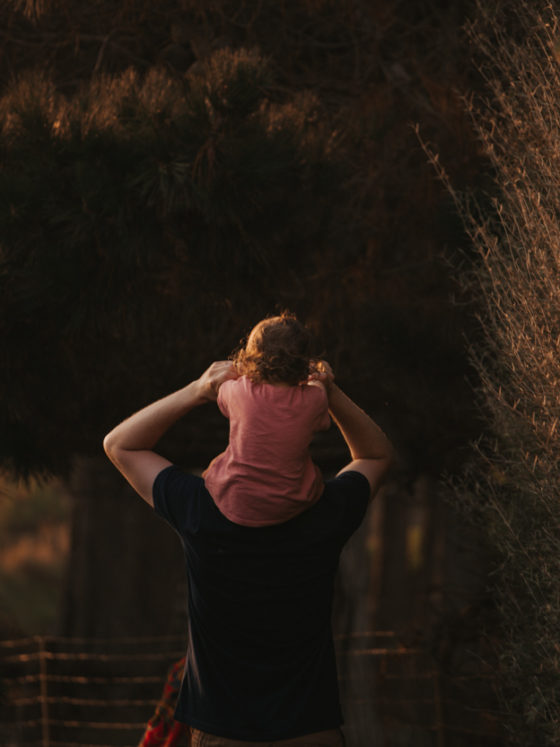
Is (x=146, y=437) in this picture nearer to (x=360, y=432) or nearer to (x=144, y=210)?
(x=360, y=432)

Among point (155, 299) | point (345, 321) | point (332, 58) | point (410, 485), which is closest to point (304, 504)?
point (155, 299)

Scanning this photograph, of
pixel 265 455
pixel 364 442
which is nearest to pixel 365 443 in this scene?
pixel 364 442

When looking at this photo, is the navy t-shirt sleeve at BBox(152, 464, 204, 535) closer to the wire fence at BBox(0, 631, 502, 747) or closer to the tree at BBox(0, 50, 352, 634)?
the tree at BBox(0, 50, 352, 634)

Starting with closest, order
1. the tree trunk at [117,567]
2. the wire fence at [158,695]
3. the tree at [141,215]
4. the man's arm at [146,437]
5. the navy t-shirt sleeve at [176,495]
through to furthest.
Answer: the navy t-shirt sleeve at [176,495]
the man's arm at [146,437]
the tree at [141,215]
the wire fence at [158,695]
the tree trunk at [117,567]

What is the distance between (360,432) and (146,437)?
58 centimetres

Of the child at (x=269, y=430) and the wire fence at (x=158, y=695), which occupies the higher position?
the child at (x=269, y=430)

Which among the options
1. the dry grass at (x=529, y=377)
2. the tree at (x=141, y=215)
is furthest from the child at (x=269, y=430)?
the tree at (x=141, y=215)

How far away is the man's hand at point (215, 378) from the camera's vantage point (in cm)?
278

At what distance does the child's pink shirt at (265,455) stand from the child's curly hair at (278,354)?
0.10ft

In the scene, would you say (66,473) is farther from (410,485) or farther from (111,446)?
(111,446)

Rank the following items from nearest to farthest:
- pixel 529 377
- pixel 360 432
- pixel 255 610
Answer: pixel 255 610
pixel 360 432
pixel 529 377

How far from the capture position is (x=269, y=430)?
266cm

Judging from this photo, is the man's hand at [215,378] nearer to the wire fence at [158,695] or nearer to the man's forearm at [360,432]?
the man's forearm at [360,432]

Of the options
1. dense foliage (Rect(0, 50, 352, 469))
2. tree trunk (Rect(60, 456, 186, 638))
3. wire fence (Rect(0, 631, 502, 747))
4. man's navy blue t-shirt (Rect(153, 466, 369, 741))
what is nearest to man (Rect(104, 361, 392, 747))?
man's navy blue t-shirt (Rect(153, 466, 369, 741))
